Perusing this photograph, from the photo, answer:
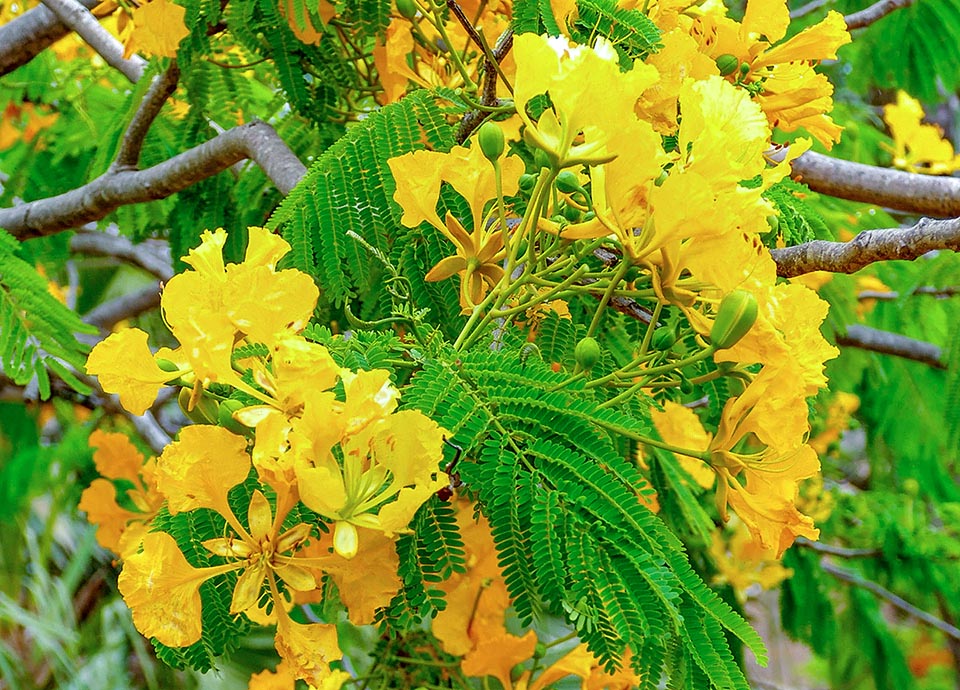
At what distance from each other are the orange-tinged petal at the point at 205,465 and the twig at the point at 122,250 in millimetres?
2134

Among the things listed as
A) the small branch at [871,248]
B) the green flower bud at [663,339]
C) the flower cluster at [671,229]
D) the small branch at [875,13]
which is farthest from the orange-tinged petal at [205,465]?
the small branch at [875,13]

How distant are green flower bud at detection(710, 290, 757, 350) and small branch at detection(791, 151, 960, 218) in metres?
0.97

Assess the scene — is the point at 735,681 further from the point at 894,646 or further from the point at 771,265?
the point at 894,646

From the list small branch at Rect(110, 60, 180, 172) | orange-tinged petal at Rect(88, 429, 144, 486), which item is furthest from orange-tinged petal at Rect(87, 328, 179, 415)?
orange-tinged petal at Rect(88, 429, 144, 486)

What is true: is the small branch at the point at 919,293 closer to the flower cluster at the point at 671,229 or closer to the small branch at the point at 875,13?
the small branch at the point at 875,13

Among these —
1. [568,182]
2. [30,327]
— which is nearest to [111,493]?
[30,327]

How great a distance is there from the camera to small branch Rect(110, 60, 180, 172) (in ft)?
5.65

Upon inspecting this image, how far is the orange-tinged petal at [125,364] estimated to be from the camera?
832mm

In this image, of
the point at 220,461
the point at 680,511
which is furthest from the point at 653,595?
the point at 680,511

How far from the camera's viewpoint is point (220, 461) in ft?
2.54

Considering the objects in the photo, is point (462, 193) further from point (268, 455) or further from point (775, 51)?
point (775, 51)

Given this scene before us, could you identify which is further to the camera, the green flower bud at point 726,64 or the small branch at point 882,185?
the small branch at point 882,185

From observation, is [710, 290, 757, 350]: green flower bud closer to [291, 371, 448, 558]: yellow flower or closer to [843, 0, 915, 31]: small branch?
[291, 371, 448, 558]: yellow flower

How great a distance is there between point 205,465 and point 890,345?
7.10 feet
